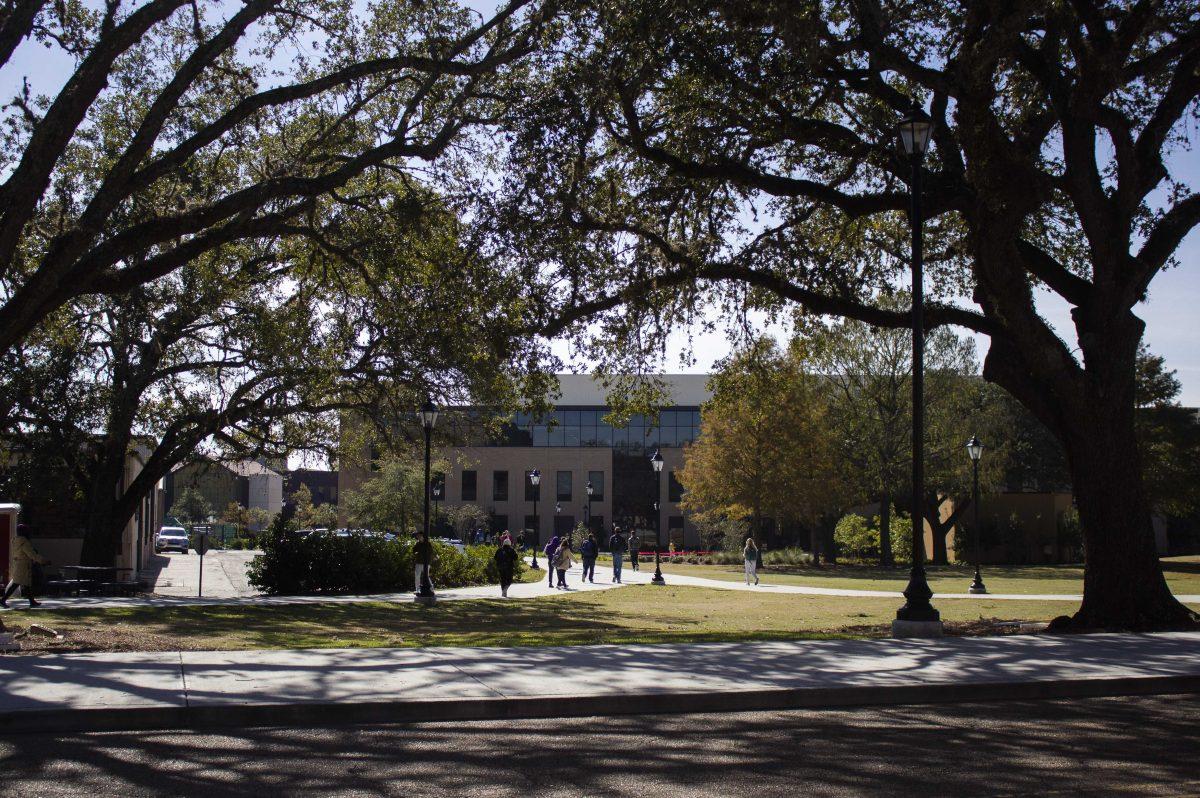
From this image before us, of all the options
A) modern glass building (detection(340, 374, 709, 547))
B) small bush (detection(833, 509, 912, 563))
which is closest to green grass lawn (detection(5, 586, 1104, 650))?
small bush (detection(833, 509, 912, 563))

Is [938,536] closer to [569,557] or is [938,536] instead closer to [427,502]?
[569,557]

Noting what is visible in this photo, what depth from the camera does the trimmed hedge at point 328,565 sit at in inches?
1123

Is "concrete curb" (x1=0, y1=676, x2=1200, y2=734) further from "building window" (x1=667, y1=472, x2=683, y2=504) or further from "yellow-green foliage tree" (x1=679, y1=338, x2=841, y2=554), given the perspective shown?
"building window" (x1=667, y1=472, x2=683, y2=504)

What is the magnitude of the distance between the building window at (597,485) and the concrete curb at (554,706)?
2564 inches

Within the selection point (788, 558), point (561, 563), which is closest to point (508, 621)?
point (561, 563)

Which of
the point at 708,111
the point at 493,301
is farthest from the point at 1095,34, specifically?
the point at 493,301

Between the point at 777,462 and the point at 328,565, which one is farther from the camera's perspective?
the point at 777,462

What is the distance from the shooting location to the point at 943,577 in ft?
135

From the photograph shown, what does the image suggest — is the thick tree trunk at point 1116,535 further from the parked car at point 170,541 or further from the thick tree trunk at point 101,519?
the parked car at point 170,541

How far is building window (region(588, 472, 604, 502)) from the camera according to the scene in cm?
7488

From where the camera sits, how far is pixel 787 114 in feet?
51.1

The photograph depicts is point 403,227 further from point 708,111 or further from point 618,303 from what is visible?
point 708,111

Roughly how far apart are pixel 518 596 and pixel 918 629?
54.8 feet

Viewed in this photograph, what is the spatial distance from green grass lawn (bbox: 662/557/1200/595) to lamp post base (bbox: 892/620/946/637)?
17240mm
